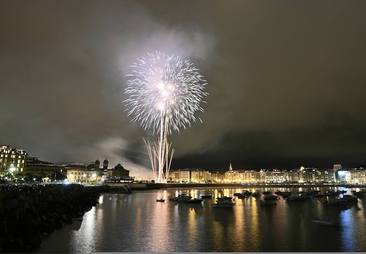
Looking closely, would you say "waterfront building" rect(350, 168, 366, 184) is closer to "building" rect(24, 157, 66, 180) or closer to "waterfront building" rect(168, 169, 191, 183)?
"waterfront building" rect(168, 169, 191, 183)

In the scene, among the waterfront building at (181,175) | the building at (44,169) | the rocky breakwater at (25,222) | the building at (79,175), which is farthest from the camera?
the waterfront building at (181,175)

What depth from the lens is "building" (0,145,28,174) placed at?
228 feet

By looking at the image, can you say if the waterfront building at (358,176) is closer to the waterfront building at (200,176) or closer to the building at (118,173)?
the waterfront building at (200,176)

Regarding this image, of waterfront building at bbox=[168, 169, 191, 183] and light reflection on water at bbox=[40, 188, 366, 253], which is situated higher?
waterfront building at bbox=[168, 169, 191, 183]

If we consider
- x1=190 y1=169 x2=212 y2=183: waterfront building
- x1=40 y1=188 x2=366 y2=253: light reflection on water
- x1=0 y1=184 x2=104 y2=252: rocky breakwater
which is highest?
x1=190 y1=169 x2=212 y2=183: waterfront building

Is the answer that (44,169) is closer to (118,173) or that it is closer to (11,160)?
(11,160)

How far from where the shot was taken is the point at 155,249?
12898mm

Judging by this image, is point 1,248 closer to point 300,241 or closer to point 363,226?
point 300,241

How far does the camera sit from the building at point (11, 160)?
69.6 metres

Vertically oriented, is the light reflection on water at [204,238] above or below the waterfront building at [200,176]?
below

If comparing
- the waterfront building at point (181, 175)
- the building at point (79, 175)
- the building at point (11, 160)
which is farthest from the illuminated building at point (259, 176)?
the building at point (11, 160)

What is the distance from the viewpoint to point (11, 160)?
A: 7269 centimetres

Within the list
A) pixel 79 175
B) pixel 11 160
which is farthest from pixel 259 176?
pixel 11 160

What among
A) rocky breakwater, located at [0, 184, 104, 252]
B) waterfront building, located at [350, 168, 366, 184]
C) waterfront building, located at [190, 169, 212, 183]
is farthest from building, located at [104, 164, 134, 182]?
rocky breakwater, located at [0, 184, 104, 252]
